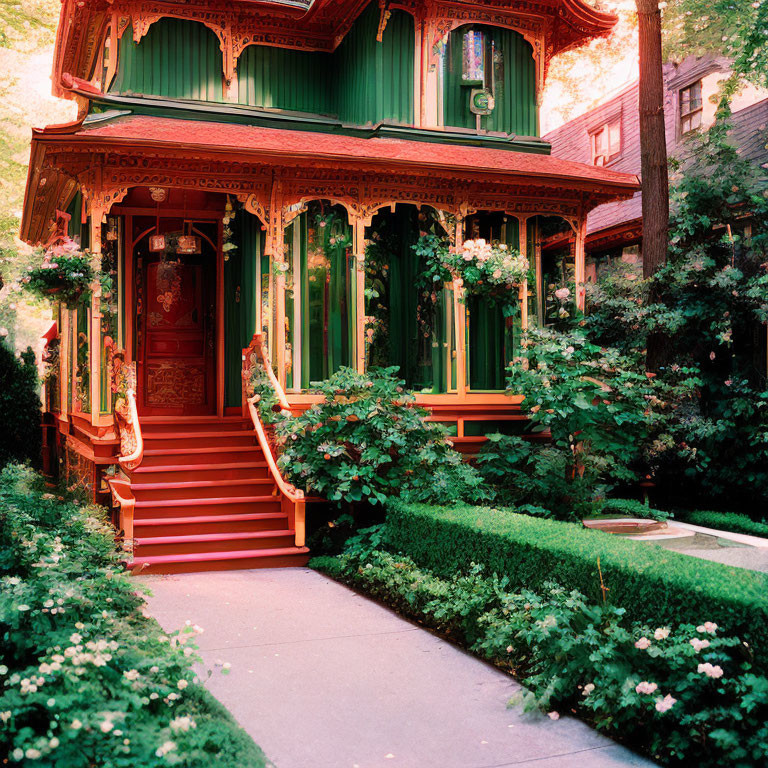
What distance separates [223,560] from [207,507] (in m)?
0.95

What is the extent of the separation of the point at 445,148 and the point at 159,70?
442 cm

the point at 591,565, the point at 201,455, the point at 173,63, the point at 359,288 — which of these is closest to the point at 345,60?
the point at 173,63

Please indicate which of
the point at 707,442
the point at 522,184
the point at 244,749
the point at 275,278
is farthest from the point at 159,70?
the point at 244,749

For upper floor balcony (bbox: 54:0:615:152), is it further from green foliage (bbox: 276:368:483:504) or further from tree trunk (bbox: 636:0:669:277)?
green foliage (bbox: 276:368:483:504)

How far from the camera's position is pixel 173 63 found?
12367 mm

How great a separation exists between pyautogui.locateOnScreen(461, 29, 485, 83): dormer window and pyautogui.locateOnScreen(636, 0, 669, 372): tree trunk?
102 inches

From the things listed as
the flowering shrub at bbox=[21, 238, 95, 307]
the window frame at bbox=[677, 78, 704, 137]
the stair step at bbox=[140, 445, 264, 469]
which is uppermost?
the window frame at bbox=[677, 78, 704, 137]

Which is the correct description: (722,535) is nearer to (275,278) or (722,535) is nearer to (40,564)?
(275,278)

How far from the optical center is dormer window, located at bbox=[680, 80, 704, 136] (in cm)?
1639

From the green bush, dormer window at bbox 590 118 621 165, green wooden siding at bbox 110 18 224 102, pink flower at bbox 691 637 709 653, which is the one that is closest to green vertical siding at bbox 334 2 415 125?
green wooden siding at bbox 110 18 224 102

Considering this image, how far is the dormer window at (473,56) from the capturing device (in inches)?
493

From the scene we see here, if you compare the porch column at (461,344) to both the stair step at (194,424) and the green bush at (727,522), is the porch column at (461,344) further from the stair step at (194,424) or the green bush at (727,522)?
the green bush at (727,522)

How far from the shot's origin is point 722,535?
1064 cm

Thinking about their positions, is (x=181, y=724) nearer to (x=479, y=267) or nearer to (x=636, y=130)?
(x=479, y=267)
